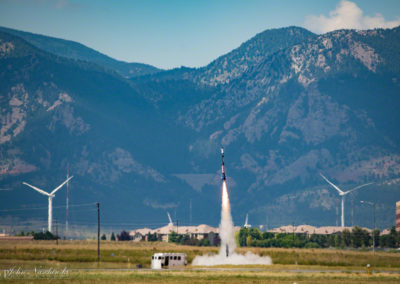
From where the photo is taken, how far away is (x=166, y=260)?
544 ft

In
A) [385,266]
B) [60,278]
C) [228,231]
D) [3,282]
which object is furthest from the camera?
[228,231]

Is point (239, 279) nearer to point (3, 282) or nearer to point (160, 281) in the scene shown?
point (160, 281)

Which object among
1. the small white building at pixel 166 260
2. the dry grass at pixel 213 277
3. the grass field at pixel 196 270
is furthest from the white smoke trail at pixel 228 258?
the dry grass at pixel 213 277

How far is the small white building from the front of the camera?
16375 centimetres

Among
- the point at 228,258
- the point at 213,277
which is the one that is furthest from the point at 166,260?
the point at 213,277

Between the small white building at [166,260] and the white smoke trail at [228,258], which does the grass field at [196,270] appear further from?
the white smoke trail at [228,258]

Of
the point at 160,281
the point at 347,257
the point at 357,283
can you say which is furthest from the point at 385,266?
the point at 160,281

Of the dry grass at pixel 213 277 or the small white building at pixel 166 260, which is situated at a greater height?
the small white building at pixel 166 260

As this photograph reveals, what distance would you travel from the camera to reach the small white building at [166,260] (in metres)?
164

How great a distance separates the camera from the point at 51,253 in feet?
648

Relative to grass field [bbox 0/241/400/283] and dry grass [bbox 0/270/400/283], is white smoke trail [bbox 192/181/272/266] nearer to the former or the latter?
grass field [bbox 0/241/400/283]

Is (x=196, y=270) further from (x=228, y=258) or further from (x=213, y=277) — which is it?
(x=228, y=258)

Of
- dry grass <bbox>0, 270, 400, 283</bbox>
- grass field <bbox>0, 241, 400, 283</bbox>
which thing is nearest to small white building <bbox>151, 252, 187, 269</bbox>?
grass field <bbox>0, 241, 400, 283</bbox>

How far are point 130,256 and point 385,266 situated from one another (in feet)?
187
